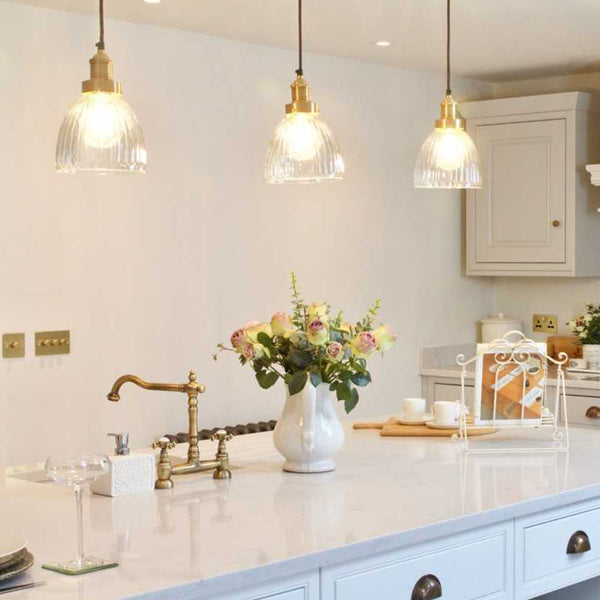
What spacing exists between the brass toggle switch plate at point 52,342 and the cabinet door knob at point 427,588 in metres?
2.15

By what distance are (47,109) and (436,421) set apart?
1834mm

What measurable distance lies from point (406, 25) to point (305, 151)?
5.95 ft

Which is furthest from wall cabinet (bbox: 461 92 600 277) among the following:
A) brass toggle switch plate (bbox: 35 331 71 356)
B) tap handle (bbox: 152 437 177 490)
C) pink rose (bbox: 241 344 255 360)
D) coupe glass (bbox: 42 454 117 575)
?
coupe glass (bbox: 42 454 117 575)

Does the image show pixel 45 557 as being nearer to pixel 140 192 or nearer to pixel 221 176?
pixel 140 192

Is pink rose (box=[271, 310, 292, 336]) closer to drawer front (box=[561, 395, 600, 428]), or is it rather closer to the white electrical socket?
drawer front (box=[561, 395, 600, 428])

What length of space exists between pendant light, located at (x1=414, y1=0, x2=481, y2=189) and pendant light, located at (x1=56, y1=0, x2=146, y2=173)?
1071 millimetres

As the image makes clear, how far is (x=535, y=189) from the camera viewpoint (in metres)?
5.50

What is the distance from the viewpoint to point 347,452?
3086 mm

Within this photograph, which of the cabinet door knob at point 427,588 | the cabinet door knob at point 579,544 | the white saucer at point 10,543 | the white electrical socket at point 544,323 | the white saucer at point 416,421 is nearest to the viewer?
the white saucer at point 10,543

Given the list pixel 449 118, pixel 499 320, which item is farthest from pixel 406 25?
pixel 499 320

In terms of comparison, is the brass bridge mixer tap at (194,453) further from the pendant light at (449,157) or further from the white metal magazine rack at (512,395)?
the pendant light at (449,157)

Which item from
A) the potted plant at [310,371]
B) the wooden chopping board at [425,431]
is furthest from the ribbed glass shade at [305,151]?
the wooden chopping board at [425,431]

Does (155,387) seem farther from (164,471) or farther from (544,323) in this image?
(544,323)

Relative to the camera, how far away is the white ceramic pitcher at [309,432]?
9.03ft
